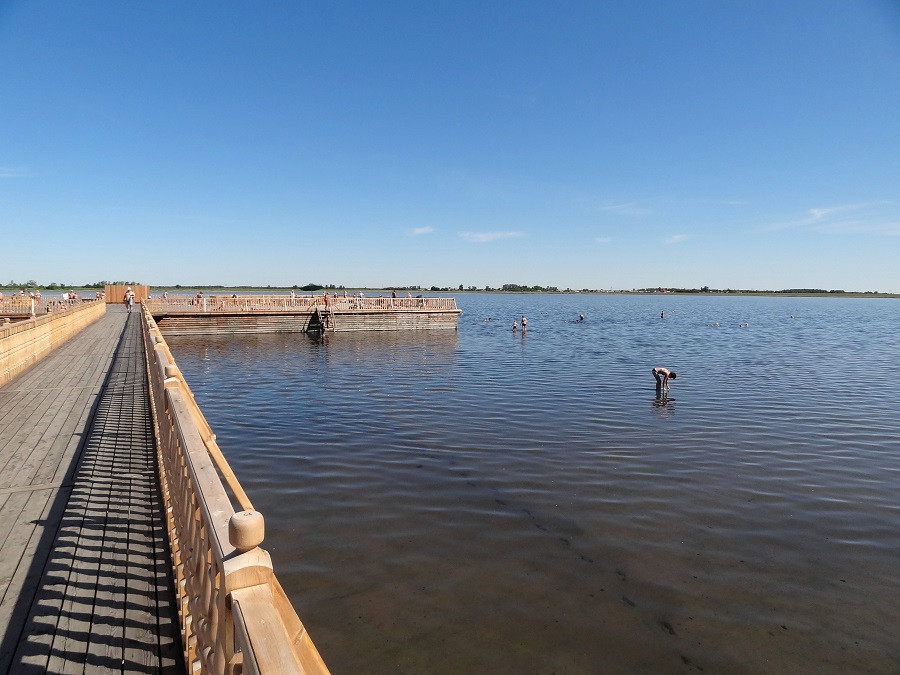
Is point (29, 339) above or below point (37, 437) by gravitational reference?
above

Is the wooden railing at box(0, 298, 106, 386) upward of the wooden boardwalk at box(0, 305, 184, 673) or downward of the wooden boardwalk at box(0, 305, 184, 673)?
upward

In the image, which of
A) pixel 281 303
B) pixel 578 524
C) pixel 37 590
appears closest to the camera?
pixel 37 590

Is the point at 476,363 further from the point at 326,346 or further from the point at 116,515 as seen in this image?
the point at 116,515

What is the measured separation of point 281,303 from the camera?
3781 centimetres

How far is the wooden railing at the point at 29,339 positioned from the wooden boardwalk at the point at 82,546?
344cm

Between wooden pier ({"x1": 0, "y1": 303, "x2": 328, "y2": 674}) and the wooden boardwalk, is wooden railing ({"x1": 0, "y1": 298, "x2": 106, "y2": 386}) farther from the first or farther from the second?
wooden pier ({"x1": 0, "y1": 303, "x2": 328, "y2": 674})

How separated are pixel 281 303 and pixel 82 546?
114 ft

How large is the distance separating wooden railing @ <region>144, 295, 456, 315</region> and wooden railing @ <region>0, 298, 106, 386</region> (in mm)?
11408

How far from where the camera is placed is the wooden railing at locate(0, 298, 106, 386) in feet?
39.8

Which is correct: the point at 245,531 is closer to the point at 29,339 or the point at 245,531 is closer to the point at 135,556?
the point at 135,556

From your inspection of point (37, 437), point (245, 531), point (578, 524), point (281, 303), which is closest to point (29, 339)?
point (37, 437)

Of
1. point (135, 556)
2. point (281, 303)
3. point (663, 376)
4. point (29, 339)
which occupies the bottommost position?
point (663, 376)

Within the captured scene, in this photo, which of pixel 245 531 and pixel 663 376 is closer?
pixel 245 531

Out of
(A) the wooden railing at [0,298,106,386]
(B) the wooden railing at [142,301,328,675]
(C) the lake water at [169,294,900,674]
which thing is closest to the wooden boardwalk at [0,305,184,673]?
(B) the wooden railing at [142,301,328,675]
